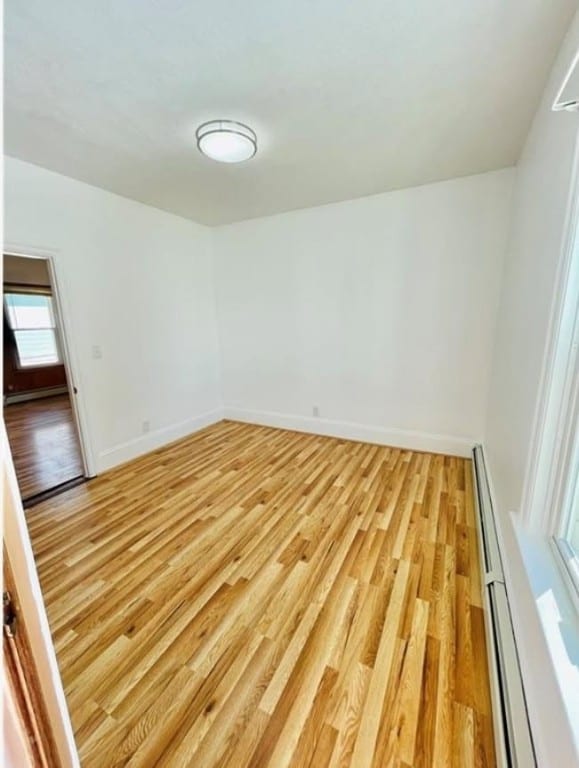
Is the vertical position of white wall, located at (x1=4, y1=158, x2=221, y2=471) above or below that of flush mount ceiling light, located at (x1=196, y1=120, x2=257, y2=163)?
below

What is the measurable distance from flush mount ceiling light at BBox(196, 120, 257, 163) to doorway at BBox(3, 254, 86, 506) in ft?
10.5

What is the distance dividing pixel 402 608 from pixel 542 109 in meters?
2.82

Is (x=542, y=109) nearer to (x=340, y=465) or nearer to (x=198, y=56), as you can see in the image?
(x=198, y=56)

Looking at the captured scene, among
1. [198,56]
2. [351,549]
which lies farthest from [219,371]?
[198,56]

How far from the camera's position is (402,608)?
181cm

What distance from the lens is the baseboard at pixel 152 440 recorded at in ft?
11.3

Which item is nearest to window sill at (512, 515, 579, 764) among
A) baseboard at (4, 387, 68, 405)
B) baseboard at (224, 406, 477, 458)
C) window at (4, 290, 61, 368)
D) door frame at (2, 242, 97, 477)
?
baseboard at (224, 406, 477, 458)

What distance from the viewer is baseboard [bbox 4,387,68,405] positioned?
6.00 m

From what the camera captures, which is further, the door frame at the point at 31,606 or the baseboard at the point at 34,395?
the baseboard at the point at 34,395

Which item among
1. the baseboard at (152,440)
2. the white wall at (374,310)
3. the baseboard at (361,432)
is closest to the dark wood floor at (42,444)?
the baseboard at (152,440)

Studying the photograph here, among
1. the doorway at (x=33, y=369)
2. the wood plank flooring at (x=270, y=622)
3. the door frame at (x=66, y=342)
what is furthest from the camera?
the doorway at (x=33, y=369)

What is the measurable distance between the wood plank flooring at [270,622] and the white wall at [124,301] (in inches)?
36.1

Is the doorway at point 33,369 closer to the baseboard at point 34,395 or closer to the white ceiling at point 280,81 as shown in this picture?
the baseboard at point 34,395

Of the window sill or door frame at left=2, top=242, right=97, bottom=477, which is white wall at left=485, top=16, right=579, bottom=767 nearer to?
the window sill
